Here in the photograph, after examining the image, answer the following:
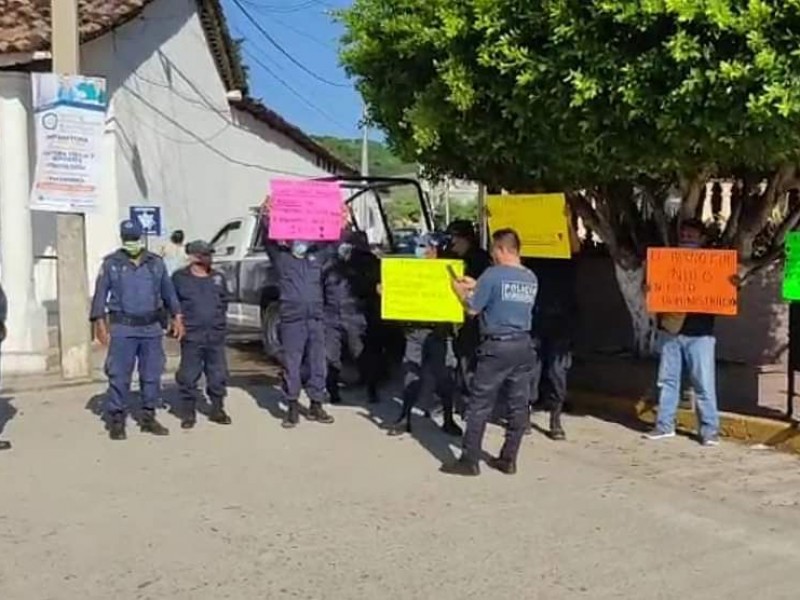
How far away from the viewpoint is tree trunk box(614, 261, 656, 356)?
10.5 meters

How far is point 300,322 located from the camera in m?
9.71

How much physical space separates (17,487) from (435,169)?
4.71m

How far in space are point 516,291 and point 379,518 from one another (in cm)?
180

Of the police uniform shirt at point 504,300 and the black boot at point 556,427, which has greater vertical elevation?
the police uniform shirt at point 504,300

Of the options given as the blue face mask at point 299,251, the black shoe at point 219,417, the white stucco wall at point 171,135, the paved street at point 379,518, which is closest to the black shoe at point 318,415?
the paved street at point 379,518

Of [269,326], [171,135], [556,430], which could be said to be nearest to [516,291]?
[556,430]

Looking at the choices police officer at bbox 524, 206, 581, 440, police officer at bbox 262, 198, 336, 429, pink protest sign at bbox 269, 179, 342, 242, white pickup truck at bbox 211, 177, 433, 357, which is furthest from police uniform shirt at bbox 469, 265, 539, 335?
white pickup truck at bbox 211, 177, 433, 357

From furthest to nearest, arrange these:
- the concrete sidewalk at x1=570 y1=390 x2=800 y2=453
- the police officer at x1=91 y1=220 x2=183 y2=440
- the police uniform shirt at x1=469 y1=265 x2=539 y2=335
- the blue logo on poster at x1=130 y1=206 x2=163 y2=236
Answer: the blue logo on poster at x1=130 y1=206 x2=163 y2=236, the police officer at x1=91 y1=220 x2=183 y2=440, the concrete sidewalk at x1=570 y1=390 x2=800 y2=453, the police uniform shirt at x1=469 y1=265 x2=539 y2=335

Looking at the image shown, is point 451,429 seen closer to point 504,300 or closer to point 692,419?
point 692,419

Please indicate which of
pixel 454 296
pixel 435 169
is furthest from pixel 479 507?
pixel 435 169

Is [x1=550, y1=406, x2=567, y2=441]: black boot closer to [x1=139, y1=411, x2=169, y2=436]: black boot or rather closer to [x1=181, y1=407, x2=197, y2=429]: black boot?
[x1=181, y1=407, x2=197, y2=429]: black boot

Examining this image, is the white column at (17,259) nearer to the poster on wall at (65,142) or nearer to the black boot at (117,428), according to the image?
the poster on wall at (65,142)

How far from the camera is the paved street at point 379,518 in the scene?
5781 mm

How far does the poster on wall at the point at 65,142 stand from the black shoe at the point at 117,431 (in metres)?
3.40
